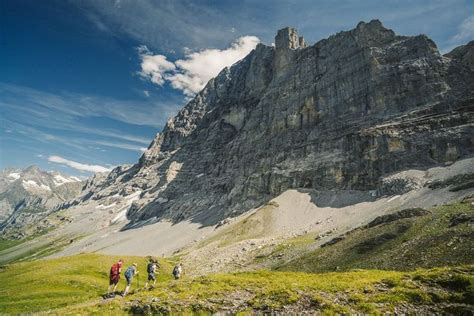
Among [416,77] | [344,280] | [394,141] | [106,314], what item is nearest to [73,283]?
[106,314]

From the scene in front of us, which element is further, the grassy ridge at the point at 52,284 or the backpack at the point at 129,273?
the grassy ridge at the point at 52,284

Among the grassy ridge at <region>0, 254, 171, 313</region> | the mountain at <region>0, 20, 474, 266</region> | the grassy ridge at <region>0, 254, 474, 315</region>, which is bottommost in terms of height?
the grassy ridge at <region>0, 254, 171, 313</region>

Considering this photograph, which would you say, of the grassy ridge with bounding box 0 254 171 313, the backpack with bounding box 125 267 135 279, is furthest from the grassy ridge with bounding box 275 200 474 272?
the grassy ridge with bounding box 0 254 171 313

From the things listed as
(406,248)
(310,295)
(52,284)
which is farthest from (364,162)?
(310,295)

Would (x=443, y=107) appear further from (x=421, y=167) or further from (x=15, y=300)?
(x=15, y=300)

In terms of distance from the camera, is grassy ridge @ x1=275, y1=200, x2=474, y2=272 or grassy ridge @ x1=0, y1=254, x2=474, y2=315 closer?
grassy ridge @ x1=0, y1=254, x2=474, y2=315

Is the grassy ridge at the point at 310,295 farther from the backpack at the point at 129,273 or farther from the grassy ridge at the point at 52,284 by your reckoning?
the grassy ridge at the point at 52,284

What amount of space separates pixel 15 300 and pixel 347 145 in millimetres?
152441

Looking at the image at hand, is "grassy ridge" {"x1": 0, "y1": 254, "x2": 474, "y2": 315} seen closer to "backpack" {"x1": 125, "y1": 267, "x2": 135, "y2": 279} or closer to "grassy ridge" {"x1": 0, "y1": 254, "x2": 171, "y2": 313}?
"backpack" {"x1": 125, "y1": 267, "x2": 135, "y2": 279}

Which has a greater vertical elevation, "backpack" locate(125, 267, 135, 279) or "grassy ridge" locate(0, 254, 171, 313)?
"backpack" locate(125, 267, 135, 279)

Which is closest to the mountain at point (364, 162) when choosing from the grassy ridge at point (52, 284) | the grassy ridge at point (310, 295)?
the grassy ridge at point (52, 284)

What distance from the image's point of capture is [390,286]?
25891 millimetres

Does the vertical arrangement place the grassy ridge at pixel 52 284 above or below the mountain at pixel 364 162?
below

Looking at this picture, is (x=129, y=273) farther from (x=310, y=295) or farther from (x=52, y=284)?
(x=52, y=284)
